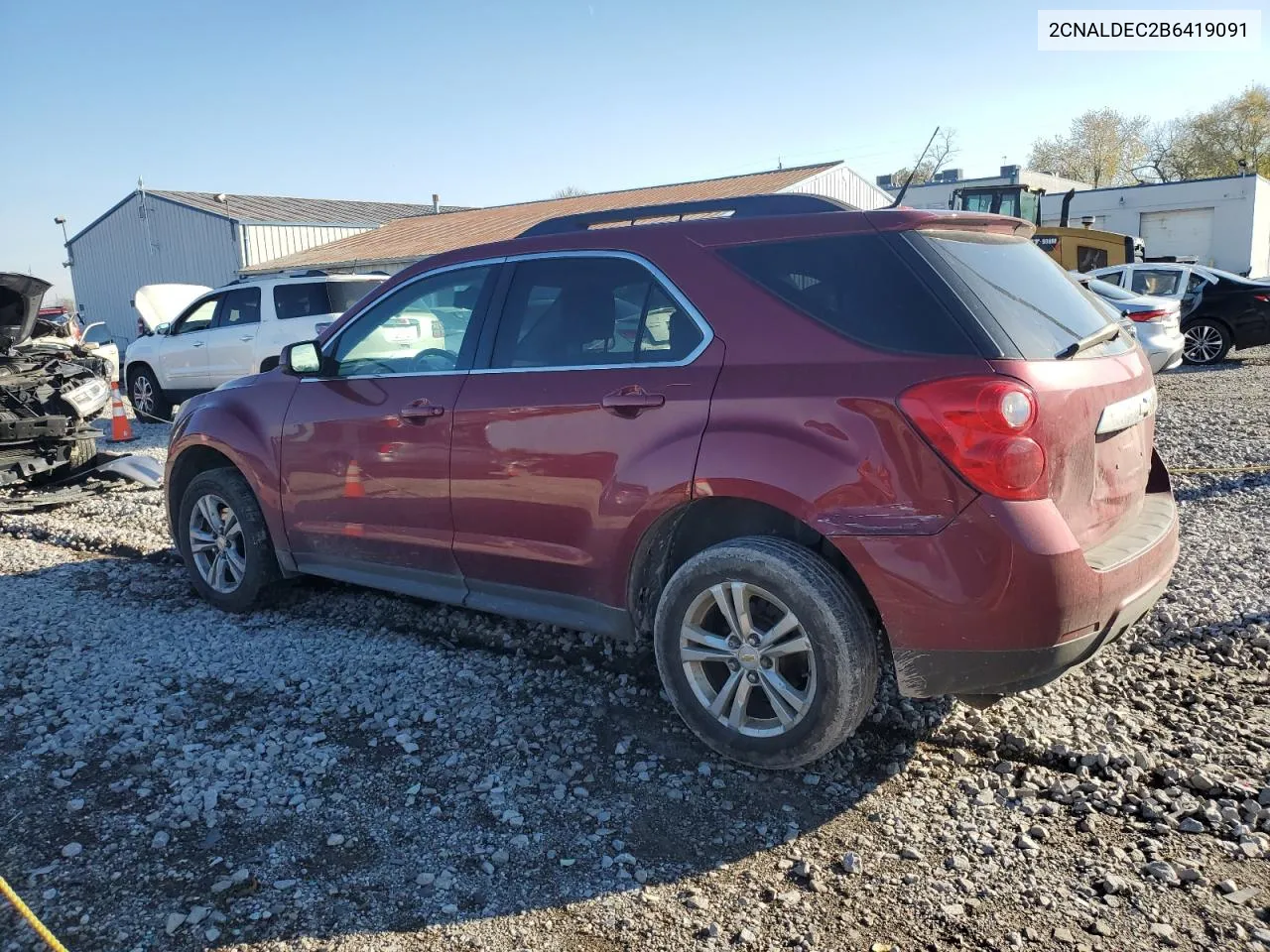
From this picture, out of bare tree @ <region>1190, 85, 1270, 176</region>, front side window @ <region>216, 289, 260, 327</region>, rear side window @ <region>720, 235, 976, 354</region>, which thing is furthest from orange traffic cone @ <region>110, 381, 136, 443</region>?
bare tree @ <region>1190, 85, 1270, 176</region>

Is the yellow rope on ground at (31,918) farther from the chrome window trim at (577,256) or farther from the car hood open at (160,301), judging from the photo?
the car hood open at (160,301)

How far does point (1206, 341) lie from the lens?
55.7 feet

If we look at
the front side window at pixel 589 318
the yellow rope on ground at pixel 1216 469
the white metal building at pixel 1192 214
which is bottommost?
the yellow rope on ground at pixel 1216 469

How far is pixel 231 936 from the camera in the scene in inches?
103

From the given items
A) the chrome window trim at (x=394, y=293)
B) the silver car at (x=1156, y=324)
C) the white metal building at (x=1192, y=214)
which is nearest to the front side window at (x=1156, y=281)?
the silver car at (x=1156, y=324)

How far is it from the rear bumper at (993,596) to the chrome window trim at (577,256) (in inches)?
35.4

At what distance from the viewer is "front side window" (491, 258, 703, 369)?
3.60 m

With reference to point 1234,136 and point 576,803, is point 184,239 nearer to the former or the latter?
point 576,803

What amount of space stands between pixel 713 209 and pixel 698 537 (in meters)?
1.34

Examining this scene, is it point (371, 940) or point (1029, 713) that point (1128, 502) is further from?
point (371, 940)

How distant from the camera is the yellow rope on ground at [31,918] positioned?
8.40 feet

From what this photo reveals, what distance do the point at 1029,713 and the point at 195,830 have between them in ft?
9.73

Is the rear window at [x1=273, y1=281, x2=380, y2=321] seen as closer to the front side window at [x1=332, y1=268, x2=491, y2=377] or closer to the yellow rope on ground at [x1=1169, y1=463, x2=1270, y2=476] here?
the front side window at [x1=332, y1=268, x2=491, y2=377]

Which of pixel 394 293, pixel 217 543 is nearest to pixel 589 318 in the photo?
pixel 394 293
